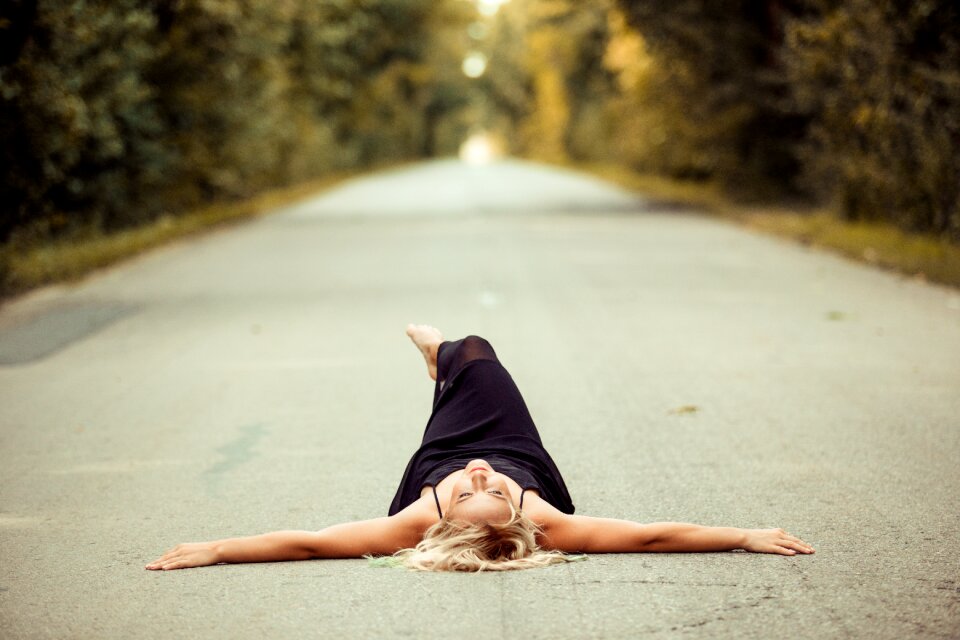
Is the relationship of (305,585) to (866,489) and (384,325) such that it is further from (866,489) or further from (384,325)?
(384,325)

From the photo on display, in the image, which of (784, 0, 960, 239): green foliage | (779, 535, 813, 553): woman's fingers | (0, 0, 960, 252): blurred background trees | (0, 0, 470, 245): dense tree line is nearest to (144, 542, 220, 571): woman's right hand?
(779, 535, 813, 553): woman's fingers

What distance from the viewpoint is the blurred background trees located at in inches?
597

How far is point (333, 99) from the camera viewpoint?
49.3m

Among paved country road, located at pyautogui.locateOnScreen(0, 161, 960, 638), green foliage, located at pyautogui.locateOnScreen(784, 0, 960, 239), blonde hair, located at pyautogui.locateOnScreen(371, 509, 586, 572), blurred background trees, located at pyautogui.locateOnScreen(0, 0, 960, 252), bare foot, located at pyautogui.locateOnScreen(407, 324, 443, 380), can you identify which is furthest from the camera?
green foliage, located at pyautogui.locateOnScreen(784, 0, 960, 239)

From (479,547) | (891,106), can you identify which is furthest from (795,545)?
(891,106)

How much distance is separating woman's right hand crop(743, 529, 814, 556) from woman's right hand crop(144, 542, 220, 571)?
2233 mm

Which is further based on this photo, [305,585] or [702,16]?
[702,16]

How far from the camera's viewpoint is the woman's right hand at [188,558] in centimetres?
500

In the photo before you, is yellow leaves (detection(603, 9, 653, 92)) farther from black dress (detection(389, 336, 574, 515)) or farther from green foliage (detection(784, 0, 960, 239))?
black dress (detection(389, 336, 574, 515))

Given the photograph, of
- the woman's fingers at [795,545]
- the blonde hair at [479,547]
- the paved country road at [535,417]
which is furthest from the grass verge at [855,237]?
the blonde hair at [479,547]

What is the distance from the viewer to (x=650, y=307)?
12516 mm

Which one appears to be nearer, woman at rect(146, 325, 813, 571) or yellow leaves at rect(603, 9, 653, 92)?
woman at rect(146, 325, 813, 571)

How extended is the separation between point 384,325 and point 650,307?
9.30ft

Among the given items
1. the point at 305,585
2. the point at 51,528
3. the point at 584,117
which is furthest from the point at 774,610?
the point at 584,117
